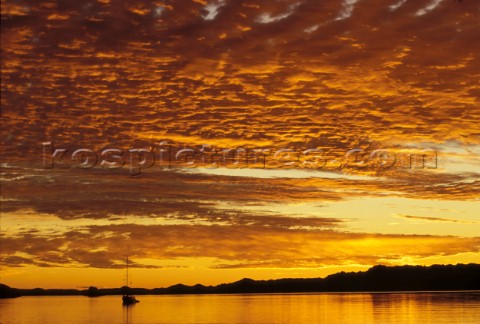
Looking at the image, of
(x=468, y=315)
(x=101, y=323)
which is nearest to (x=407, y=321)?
(x=468, y=315)

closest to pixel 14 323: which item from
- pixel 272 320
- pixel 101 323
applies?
pixel 101 323

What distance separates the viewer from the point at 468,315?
12606 cm

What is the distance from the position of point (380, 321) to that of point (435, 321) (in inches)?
347

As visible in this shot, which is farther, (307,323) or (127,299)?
(127,299)

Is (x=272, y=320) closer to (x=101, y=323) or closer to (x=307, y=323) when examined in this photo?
(x=307, y=323)

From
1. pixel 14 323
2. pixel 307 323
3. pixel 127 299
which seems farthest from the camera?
pixel 127 299

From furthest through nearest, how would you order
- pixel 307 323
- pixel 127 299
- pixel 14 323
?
pixel 127 299 < pixel 14 323 < pixel 307 323

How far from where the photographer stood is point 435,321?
386 ft

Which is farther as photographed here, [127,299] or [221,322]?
→ [127,299]

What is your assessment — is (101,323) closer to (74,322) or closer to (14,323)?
(74,322)

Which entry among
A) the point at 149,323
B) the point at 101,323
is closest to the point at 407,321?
the point at 149,323

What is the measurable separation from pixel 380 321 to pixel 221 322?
25.5 m

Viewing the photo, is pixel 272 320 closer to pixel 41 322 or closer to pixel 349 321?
pixel 349 321

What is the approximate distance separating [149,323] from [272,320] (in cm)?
2033
